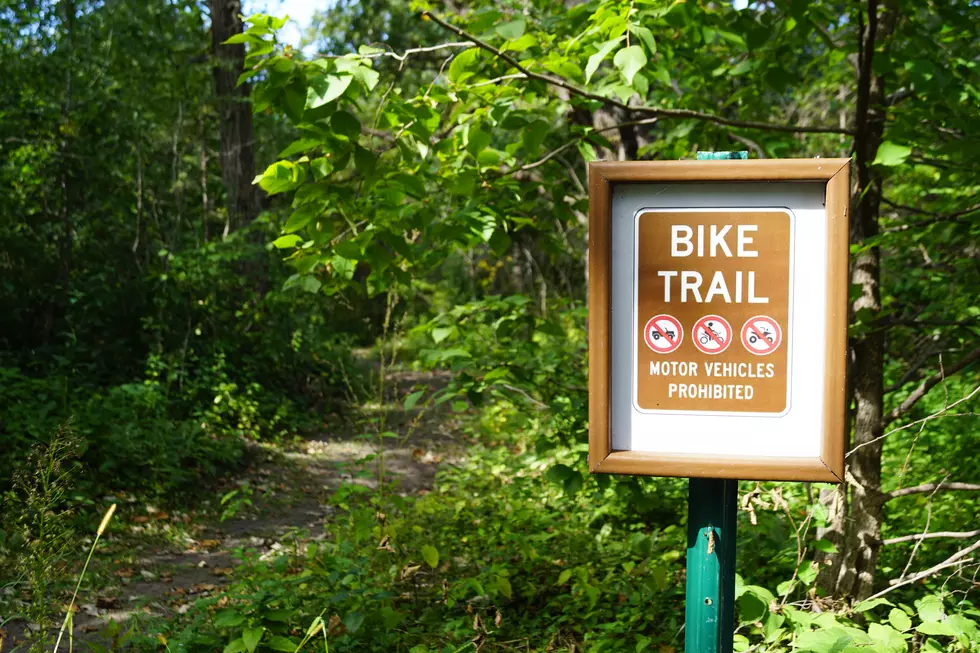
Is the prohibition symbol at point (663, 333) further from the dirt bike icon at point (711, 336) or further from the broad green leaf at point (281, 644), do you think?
the broad green leaf at point (281, 644)

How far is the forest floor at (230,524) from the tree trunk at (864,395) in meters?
1.82

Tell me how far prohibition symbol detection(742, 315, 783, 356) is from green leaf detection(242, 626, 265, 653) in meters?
2.13

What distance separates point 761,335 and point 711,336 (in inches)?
3.8

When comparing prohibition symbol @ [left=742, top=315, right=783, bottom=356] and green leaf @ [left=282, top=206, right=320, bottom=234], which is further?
green leaf @ [left=282, top=206, right=320, bottom=234]

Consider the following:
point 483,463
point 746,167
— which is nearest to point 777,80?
point 746,167

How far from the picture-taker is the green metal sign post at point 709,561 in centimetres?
161

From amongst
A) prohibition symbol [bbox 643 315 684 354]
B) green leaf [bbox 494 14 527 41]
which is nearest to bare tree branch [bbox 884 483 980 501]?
prohibition symbol [bbox 643 315 684 354]

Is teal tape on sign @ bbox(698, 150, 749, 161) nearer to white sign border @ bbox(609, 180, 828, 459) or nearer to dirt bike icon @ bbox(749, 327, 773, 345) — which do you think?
white sign border @ bbox(609, 180, 828, 459)

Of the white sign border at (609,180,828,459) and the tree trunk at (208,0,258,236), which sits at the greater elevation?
the tree trunk at (208,0,258,236)

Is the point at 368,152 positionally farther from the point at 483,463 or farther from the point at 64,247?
the point at 64,247

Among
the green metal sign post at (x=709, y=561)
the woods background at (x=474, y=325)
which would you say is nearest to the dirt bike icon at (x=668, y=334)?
the green metal sign post at (x=709, y=561)

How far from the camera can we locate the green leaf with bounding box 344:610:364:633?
9.87ft

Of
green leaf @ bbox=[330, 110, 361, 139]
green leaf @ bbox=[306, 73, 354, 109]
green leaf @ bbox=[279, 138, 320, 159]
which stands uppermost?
green leaf @ bbox=[306, 73, 354, 109]

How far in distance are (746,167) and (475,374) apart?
1793 millimetres
